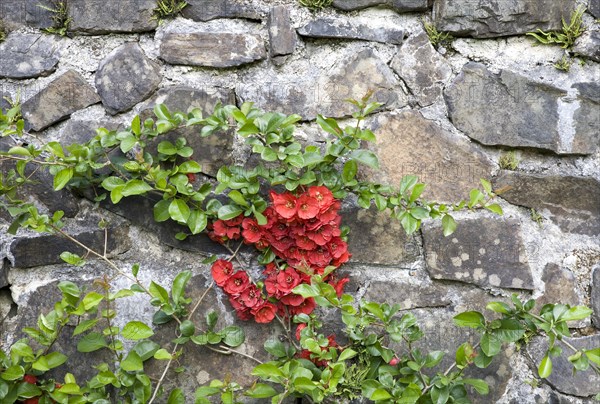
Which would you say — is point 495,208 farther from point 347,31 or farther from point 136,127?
point 136,127

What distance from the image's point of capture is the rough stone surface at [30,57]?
164 centimetres

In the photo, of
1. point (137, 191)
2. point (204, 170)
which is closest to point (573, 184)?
point (204, 170)

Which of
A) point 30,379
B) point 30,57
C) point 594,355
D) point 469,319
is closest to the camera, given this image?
point 594,355

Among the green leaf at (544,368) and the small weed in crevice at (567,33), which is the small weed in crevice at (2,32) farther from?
the green leaf at (544,368)

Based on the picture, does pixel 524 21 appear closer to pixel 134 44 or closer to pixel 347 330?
pixel 347 330

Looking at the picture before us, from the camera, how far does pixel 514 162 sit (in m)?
1.59

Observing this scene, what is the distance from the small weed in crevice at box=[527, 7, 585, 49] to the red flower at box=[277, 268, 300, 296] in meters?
0.82

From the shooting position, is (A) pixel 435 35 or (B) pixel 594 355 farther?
(A) pixel 435 35

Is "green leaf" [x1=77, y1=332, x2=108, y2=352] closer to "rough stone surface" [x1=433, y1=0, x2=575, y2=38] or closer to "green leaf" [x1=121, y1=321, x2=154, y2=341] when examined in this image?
"green leaf" [x1=121, y1=321, x2=154, y2=341]

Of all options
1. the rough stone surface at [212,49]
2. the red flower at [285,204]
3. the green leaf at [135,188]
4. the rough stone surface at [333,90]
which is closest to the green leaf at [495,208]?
the rough stone surface at [333,90]

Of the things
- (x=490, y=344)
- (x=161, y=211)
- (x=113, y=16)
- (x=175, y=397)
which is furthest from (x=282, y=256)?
(x=113, y=16)

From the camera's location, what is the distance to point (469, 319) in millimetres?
1432

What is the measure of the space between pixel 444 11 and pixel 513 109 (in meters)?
0.29

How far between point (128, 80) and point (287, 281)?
0.63m
